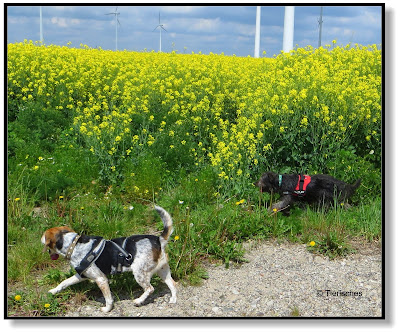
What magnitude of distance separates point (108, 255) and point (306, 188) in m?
2.73

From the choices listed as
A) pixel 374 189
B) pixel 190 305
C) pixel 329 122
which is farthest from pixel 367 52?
pixel 190 305

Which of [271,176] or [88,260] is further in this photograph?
[271,176]

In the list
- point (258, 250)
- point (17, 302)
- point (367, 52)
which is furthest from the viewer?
point (367, 52)

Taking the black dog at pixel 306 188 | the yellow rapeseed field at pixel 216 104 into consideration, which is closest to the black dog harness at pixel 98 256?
the black dog at pixel 306 188

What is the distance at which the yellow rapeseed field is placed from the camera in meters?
6.55

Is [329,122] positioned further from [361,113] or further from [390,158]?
[390,158]

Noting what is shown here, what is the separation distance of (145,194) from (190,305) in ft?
7.49

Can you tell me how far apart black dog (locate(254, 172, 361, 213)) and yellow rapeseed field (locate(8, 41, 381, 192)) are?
15.7 inches

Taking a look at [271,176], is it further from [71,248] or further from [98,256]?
[71,248]

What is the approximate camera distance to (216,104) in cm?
822

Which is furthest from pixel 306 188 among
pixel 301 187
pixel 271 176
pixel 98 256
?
pixel 98 256

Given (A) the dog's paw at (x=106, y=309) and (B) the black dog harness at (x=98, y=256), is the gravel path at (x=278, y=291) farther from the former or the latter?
(B) the black dog harness at (x=98, y=256)

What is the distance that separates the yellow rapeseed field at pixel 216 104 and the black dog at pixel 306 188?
40 cm

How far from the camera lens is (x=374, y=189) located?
609 cm
